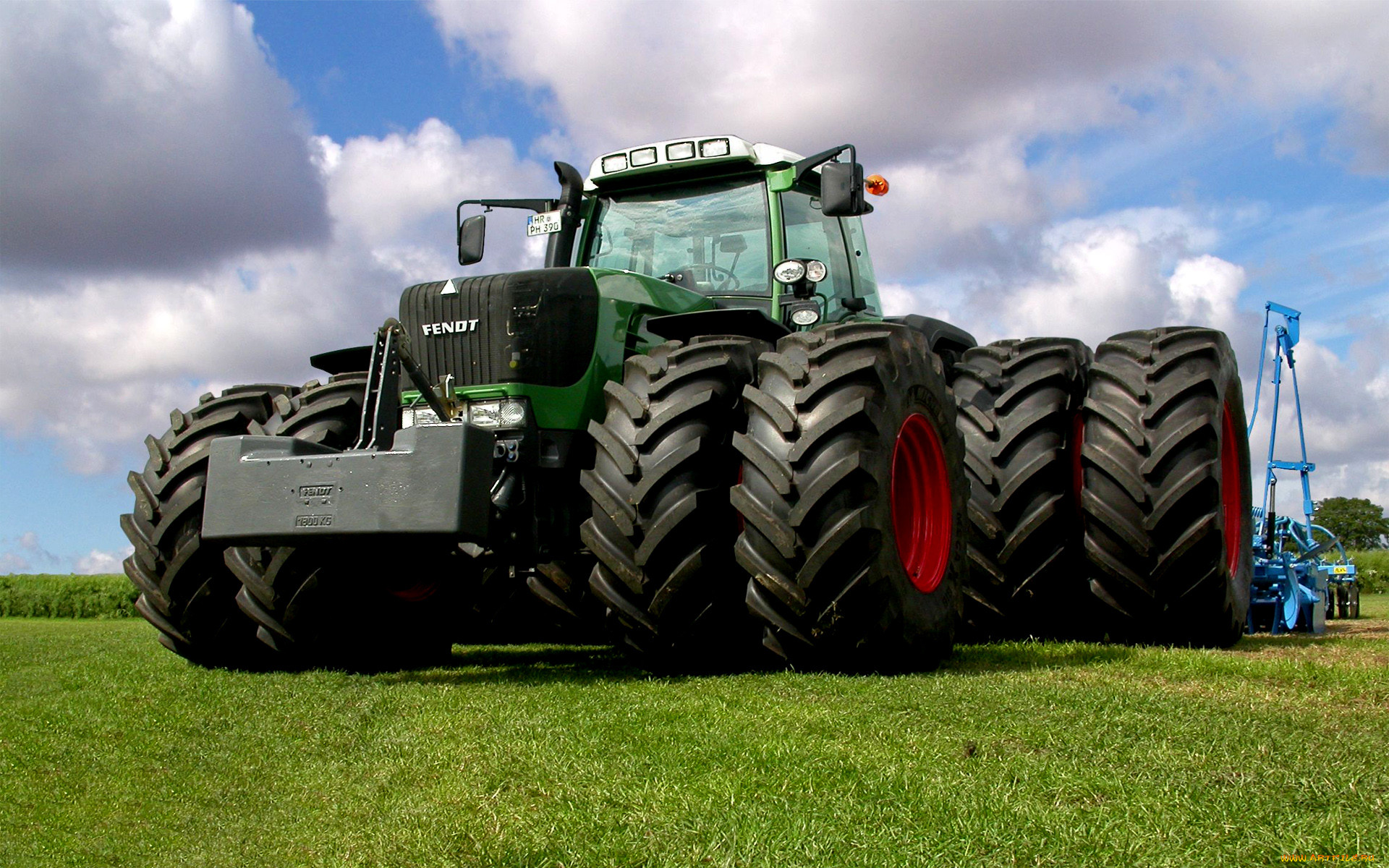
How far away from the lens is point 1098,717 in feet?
14.4

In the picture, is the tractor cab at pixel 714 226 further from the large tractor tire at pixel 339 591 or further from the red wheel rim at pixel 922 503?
the large tractor tire at pixel 339 591

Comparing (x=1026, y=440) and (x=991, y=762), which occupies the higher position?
(x=1026, y=440)

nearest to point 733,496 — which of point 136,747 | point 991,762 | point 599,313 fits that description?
point 599,313

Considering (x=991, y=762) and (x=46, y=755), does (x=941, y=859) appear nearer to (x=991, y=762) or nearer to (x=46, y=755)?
(x=991, y=762)

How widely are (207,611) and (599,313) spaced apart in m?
2.74

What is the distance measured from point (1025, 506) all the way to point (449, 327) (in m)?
3.66

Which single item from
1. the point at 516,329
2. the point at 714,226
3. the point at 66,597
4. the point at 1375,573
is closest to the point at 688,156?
the point at 714,226

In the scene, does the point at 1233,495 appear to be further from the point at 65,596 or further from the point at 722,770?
the point at 65,596

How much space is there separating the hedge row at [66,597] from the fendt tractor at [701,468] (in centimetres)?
2594

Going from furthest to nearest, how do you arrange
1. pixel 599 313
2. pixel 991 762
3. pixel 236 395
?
pixel 236 395 < pixel 599 313 < pixel 991 762

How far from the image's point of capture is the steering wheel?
792 cm

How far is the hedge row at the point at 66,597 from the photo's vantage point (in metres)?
31.4

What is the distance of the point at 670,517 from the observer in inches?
222

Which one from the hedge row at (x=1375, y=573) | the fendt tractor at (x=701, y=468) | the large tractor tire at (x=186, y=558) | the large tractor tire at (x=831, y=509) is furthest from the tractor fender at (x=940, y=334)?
the hedge row at (x=1375, y=573)
